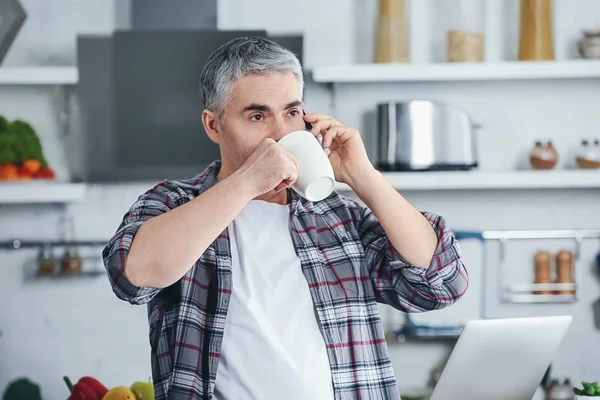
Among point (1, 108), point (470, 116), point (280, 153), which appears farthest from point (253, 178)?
point (1, 108)

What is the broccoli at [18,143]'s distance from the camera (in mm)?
2707

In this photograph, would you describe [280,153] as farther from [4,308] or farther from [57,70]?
[4,308]

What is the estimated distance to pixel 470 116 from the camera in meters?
2.86

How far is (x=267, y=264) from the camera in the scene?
1.28m

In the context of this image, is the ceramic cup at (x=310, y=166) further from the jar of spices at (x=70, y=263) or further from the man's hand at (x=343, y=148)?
the jar of spices at (x=70, y=263)

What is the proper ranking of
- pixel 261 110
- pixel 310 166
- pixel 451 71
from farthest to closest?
pixel 451 71 → pixel 261 110 → pixel 310 166

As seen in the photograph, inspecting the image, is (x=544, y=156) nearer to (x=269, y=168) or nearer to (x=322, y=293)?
(x=322, y=293)

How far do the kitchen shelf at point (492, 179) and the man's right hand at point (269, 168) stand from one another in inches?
60.4

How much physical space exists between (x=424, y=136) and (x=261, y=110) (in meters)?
1.52

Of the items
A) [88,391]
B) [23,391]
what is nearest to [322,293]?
[88,391]

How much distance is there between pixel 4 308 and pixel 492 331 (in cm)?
208

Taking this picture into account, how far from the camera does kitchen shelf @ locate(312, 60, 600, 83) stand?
2.66m

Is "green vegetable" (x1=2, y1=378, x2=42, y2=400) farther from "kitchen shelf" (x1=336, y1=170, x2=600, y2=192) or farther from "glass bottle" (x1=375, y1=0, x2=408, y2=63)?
"glass bottle" (x1=375, y1=0, x2=408, y2=63)

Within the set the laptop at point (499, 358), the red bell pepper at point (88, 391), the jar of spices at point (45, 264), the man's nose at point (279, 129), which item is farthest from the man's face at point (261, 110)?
the jar of spices at point (45, 264)
